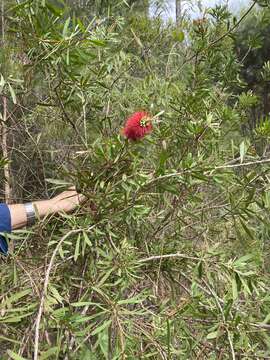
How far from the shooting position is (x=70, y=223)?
1.12m

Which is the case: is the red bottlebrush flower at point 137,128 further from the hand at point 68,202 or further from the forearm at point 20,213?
the forearm at point 20,213

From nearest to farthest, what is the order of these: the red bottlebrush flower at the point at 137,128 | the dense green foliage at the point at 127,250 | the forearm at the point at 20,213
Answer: the dense green foliage at the point at 127,250
the red bottlebrush flower at the point at 137,128
the forearm at the point at 20,213

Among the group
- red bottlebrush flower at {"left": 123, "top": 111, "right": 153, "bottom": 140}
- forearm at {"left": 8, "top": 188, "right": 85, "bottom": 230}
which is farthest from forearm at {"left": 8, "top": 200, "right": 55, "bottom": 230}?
red bottlebrush flower at {"left": 123, "top": 111, "right": 153, "bottom": 140}

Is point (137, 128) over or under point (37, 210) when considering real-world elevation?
over

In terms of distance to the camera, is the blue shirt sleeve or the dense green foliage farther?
the blue shirt sleeve

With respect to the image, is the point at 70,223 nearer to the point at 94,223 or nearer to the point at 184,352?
the point at 94,223

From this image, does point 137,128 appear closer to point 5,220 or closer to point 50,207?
point 50,207

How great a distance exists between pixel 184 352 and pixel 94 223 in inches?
13.3

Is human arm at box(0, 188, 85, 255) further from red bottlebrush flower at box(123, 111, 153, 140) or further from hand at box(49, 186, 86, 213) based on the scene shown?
red bottlebrush flower at box(123, 111, 153, 140)

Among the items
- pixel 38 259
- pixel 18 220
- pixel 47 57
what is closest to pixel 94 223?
pixel 38 259

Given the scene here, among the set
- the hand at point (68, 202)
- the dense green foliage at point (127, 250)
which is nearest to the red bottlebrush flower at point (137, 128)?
the dense green foliage at point (127, 250)

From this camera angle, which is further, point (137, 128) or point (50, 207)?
point (50, 207)

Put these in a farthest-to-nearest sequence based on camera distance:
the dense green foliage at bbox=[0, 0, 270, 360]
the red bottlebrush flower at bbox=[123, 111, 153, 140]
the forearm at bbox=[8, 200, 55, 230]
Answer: the forearm at bbox=[8, 200, 55, 230], the red bottlebrush flower at bbox=[123, 111, 153, 140], the dense green foliage at bbox=[0, 0, 270, 360]

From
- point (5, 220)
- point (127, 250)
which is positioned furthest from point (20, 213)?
point (127, 250)
